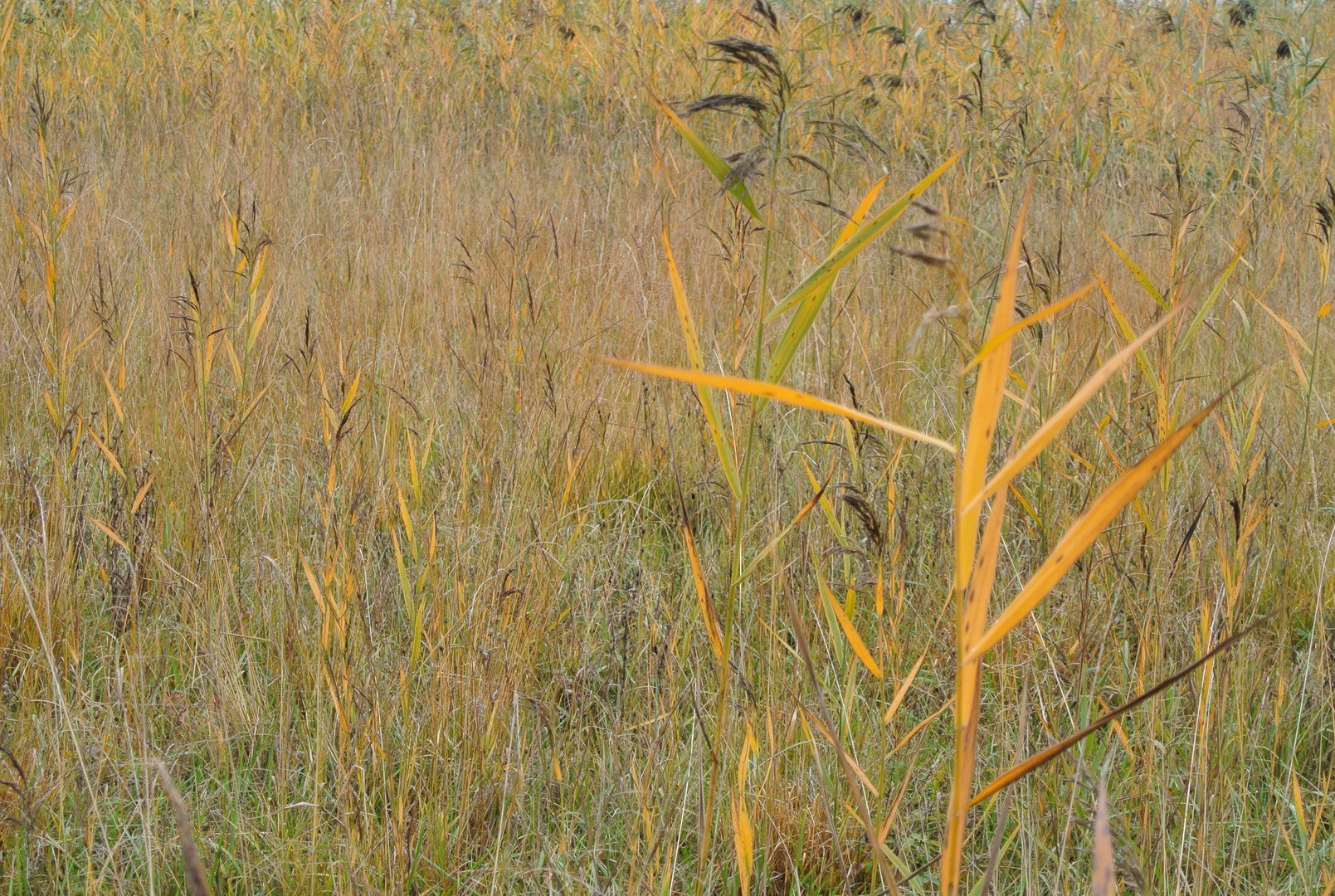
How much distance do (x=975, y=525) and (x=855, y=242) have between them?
0.28m

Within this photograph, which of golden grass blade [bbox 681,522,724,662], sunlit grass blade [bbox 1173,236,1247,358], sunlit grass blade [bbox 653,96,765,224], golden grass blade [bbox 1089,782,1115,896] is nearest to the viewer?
golden grass blade [bbox 1089,782,1115,896]

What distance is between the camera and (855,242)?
26.2 inches

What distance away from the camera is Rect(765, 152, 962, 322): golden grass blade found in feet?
2.00

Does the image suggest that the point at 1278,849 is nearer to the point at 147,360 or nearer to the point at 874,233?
the point at 874,233

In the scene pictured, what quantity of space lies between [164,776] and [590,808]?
0.86 m

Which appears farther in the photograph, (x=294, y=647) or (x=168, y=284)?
(x=168, y=284)

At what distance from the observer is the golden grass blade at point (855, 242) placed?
611 mm

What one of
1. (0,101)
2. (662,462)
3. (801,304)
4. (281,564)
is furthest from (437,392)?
(0,101)

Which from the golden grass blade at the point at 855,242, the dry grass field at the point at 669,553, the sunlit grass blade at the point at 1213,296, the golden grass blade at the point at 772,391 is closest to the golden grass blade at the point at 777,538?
the dry grass field at the point at 669,553

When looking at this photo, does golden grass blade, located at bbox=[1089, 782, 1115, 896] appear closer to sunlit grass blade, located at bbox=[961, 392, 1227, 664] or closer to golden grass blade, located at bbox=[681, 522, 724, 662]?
sunlit grass blade, located at bbox=[961, 392, 1227, 664]

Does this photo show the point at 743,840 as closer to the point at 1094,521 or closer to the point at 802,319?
the point at 802,319

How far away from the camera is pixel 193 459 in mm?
1645

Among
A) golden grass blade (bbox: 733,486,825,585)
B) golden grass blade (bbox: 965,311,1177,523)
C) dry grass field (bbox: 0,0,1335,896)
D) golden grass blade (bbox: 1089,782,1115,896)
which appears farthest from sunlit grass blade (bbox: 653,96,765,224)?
golden grass blade (bbox: 1089,782,1115,896)

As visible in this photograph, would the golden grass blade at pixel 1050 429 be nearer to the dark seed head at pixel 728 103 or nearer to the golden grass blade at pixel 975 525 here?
the golden grass blade at pixel 975 525
